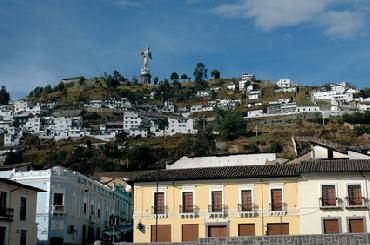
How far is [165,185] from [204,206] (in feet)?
11.5

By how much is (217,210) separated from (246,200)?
2.33 meters

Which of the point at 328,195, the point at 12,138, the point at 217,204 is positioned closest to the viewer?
the point at 328,195

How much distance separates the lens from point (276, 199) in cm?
4456

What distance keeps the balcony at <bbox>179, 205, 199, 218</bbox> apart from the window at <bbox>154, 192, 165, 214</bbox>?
155 cm

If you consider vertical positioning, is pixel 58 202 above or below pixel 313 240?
above

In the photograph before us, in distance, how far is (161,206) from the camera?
45875 millimetres

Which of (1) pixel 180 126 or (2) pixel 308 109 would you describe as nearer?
(2) pixel 308 109

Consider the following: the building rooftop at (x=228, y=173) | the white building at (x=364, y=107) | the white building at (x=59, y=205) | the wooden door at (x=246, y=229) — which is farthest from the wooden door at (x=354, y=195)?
the white building at (x=364, y=107)

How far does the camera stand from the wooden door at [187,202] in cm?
4533

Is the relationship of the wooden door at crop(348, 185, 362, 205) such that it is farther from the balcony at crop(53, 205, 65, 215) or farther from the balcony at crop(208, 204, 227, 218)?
the balcony at crop(53, 205, 65, 215)

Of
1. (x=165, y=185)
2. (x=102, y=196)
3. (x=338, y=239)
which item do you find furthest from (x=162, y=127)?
(x=338, y=239)

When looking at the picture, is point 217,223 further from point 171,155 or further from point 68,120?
point 68,120

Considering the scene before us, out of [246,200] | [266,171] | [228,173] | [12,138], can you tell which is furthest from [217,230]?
[12,138]

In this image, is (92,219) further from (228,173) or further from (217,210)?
(228,173)
